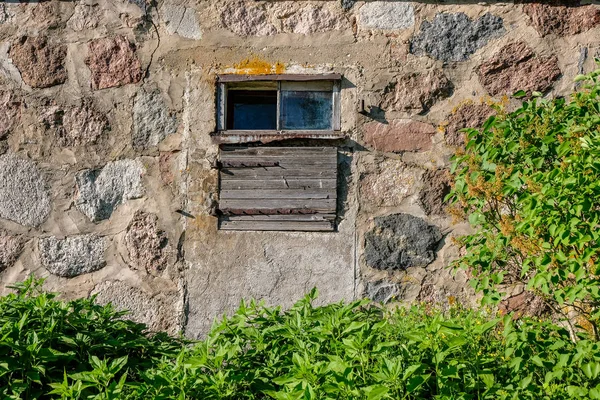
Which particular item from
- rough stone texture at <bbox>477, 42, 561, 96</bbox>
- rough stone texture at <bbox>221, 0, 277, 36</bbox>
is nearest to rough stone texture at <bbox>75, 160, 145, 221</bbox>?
rough stone texture at <bbox>221, 0, 277, 36</bbox>

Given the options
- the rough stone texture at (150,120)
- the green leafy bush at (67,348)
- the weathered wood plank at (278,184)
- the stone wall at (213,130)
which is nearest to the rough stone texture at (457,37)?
the stone wall at (213,130)

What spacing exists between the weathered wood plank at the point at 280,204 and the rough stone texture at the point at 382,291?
42 centimetres

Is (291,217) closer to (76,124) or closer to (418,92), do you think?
(418,92)

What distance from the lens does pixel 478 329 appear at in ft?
7.52

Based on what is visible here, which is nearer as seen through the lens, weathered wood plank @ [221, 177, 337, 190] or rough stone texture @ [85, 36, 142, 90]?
weathered wood plank @ [221, 177, 337, 190]

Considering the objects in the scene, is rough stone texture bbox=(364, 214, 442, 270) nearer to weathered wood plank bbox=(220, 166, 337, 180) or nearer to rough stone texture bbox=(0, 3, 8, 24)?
weathered wood plank bbox=(220, 166, 337, 180)

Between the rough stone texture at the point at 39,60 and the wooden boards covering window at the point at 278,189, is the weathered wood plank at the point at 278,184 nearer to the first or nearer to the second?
the wooden boards covering window at the point at 278,189

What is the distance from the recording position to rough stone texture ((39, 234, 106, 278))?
3543mm

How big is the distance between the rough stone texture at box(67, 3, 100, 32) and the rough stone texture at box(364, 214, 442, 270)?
1.83 m

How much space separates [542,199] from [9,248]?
265 cm

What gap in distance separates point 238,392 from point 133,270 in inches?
57.4

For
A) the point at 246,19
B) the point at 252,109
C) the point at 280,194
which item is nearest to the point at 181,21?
the point at 246,19

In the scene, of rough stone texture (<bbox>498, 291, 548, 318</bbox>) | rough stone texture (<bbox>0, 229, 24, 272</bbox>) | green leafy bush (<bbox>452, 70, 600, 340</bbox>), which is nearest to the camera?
green leafy bush (<bbox>452, 70, 600, 340</bbox>)

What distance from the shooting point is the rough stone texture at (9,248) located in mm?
3568
